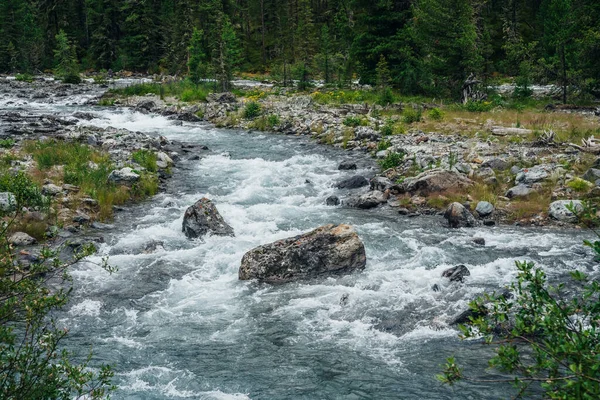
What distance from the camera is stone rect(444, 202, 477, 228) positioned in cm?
1441

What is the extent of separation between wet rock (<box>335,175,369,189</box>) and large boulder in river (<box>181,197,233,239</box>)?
5.51 meters

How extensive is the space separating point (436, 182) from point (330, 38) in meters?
37.1

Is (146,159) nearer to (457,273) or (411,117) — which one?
(411,117)

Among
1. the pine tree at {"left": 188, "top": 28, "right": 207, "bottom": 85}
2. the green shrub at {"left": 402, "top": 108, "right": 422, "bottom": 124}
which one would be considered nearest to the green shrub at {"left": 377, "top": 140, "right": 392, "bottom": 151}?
the green shrub at {"left": 402, "top": 108, "right": 422, "bottom": 124}

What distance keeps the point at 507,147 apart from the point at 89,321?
1595 cm

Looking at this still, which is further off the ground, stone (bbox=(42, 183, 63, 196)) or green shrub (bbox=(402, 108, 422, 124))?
green shrub (bbox=(402, 108, 422, 124))

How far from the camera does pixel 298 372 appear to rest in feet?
27.1

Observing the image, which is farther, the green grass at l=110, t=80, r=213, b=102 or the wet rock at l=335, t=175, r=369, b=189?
the green grass at l=110, t=80, r=213, b=102

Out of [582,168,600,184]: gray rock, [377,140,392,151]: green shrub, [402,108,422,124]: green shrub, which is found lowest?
[377,140,392,151]: green shrub

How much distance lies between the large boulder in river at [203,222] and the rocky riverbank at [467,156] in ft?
14.0

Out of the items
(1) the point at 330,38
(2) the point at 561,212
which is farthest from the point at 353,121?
(1) the point at 330,38

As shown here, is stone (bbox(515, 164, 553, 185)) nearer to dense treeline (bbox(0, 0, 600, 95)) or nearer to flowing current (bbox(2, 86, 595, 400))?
flowing current (bbox(2, 86, 595, 400))

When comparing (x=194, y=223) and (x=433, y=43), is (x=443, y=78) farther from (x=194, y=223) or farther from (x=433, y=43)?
(x=194, y=223)

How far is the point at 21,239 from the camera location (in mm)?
→ 13062
